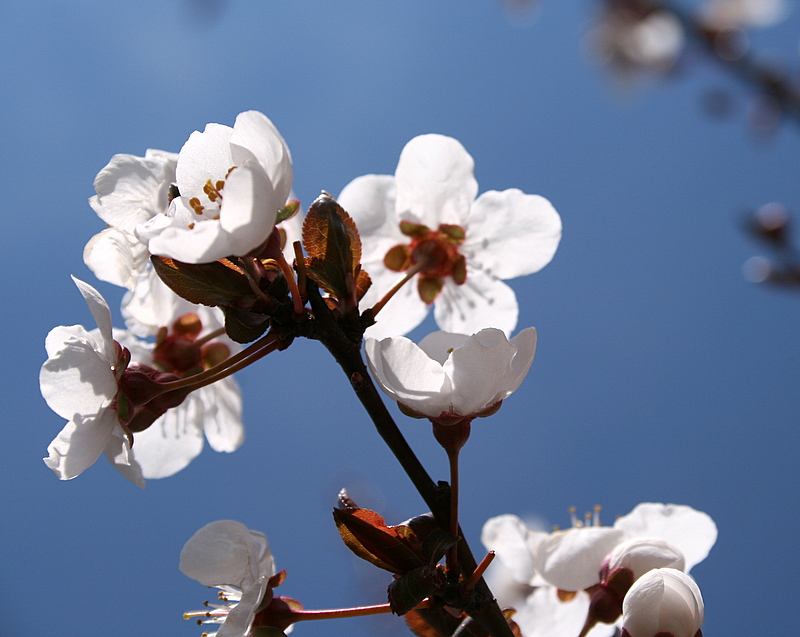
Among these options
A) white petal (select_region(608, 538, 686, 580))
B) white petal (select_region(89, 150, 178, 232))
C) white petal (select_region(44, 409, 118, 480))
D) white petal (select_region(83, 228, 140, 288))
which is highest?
white petal (select_region(89, 150, 178, 232))

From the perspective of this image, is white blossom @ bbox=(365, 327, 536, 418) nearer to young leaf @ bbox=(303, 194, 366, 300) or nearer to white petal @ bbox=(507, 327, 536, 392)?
white petal @ bbox=(507, 327, 536, 392)

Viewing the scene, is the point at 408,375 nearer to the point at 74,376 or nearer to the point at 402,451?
the point at 402,451

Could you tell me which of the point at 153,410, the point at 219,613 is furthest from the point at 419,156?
the point at 219,613

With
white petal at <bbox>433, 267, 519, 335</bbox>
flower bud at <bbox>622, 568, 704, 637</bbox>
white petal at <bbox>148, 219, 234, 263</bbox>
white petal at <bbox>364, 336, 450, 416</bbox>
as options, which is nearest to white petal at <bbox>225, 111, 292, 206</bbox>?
white petal at <bbox>148, 219, 234, 263</bbox>

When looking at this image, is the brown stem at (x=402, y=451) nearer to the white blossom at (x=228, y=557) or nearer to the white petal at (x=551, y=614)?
the white blossom at (x=228, y=557)

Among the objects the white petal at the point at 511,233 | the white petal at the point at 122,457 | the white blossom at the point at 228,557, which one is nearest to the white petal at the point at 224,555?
the white blossom at the point at 228,557

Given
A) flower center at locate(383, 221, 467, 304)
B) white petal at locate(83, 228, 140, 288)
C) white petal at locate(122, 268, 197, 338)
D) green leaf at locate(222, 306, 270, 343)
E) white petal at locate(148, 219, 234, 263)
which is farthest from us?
flower center at locate(383, 221, 467, 304)
